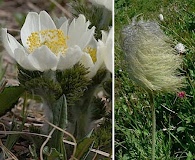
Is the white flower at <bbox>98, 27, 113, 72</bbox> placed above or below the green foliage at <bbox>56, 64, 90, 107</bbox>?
above

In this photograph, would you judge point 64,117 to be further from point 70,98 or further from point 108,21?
point 108,21

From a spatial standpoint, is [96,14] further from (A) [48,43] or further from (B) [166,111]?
(B) [166,111]

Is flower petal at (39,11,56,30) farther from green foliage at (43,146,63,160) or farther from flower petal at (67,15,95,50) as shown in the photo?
green foliage at (43,146,63,160)

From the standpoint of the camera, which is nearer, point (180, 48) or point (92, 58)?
point (92, 58)

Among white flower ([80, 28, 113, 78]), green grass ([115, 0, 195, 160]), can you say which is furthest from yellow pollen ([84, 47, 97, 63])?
green grass ([115, 0, 195, 160])

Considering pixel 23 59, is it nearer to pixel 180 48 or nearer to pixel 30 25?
pixel 30 25

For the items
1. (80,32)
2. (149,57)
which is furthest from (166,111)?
(80,32)

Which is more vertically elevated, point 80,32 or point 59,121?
point 80,32

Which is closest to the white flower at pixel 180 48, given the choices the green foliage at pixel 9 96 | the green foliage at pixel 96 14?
the green foliage at pixel 96 14
